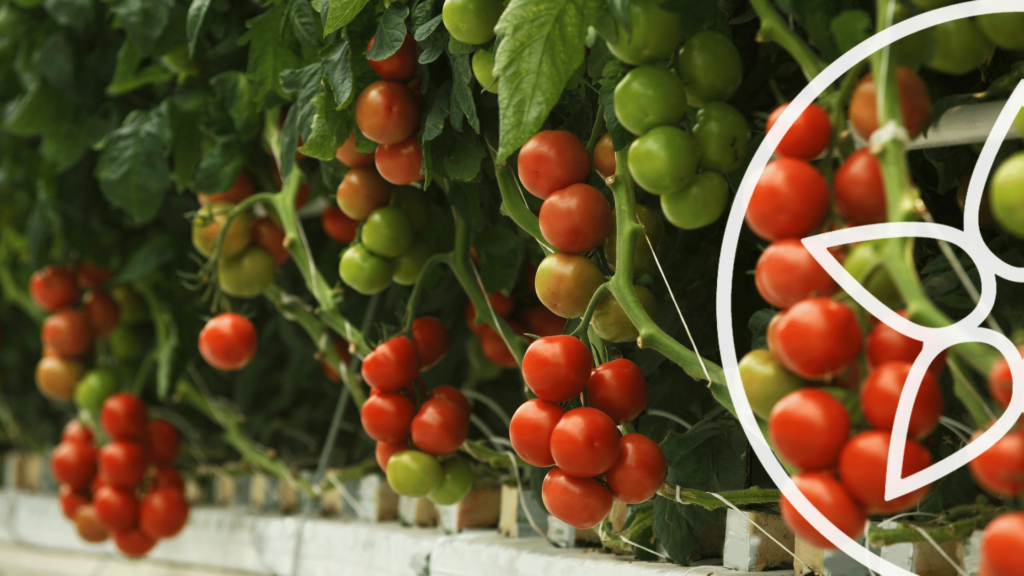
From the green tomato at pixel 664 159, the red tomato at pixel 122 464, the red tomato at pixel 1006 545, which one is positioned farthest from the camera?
the red tomato at pixel 122 464

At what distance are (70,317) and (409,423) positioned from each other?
0.66 meters

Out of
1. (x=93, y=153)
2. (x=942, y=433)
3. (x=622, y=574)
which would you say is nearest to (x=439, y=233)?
(x=622, y=574)

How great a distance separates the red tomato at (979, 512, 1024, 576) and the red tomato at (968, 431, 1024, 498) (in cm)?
1

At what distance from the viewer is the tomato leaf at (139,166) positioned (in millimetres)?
845

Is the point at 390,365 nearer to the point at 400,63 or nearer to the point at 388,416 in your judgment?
the point at 388,416

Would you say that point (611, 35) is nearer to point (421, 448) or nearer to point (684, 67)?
point (684, 67)

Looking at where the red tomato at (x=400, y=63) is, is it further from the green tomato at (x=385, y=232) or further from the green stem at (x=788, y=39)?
the green stem at (x=788, y=39)

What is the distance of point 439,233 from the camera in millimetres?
762

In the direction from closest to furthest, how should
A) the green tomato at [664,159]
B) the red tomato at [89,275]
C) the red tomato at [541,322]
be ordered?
the green tomato at [664,159]
the red tomato at [541,322]
the red tomato at [89,275]

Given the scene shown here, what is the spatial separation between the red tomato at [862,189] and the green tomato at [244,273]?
619 mm

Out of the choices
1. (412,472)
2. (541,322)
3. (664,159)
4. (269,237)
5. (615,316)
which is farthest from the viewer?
(269,237)

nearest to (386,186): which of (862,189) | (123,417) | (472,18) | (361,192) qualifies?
(361,192)

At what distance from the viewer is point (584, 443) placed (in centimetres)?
47

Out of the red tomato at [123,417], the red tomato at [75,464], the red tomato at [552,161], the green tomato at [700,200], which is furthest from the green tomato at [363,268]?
the red tomato at [75,464]
